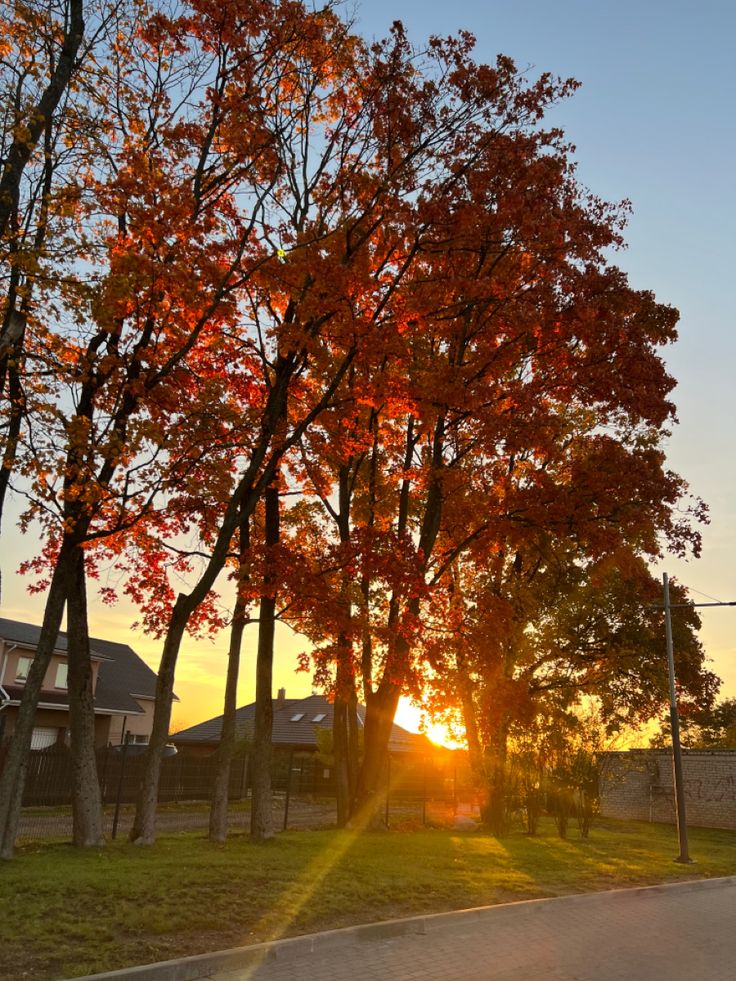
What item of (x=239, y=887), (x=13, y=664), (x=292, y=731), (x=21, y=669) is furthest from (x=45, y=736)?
(x=239, y=887)

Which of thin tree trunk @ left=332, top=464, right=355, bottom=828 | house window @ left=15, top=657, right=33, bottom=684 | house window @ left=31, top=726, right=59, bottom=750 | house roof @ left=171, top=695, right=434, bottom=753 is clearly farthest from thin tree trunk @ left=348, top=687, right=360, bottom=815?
house roof @ left=171, top=695, right=434, bottom=753

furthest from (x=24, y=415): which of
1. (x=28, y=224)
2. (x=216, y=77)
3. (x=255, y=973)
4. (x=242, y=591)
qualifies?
(x=255, y=973)

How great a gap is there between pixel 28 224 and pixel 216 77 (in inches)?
188

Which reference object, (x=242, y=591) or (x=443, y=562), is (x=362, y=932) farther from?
(x=443, y=562)

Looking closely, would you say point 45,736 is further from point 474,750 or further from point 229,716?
point 229,716

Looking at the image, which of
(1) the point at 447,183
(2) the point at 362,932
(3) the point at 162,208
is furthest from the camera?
(1) the point at 447,183

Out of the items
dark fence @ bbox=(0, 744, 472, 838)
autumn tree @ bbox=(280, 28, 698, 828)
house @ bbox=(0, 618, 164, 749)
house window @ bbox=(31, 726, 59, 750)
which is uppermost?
autumn tree @ bbox=(280, 28, 698, 828)

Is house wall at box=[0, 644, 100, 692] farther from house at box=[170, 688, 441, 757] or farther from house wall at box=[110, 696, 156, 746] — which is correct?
house at box=[170, 688, 441, 757]

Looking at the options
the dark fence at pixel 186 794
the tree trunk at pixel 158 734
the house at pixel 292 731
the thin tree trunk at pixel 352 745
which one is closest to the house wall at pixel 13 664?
the dark fence at pixel 186 794

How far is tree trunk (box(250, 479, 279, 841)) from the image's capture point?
15.6 meters

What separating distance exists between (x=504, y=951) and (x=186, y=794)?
1795 centimetres

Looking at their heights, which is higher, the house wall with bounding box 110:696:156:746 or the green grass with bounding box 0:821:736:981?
the house wall with bounding box 110:696:156:746

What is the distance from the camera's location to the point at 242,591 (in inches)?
620

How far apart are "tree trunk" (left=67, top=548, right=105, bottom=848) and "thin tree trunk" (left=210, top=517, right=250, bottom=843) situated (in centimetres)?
265
